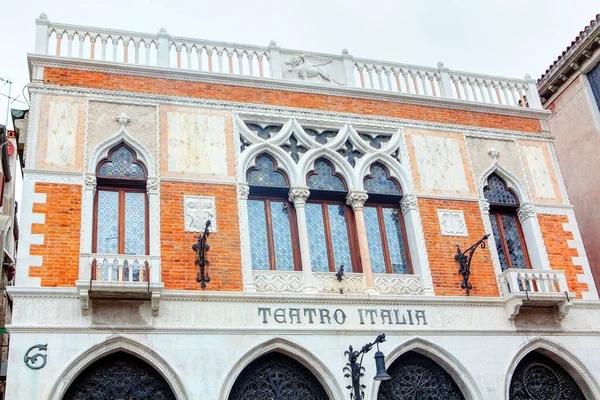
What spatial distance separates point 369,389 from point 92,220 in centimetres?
527

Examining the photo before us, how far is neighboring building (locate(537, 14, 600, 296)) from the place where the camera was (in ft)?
56.1

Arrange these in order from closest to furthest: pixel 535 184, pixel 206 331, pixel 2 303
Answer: pixel 206 331 → pixel 535 184 → pixel 2 303

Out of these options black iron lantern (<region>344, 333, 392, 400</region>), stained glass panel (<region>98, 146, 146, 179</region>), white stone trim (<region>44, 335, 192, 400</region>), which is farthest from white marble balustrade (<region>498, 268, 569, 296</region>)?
stained glass panel (<region>98, 146, 146, 179</region>)

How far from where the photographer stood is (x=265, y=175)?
1331 cm

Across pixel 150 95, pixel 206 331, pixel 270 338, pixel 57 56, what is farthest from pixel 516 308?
pixel 57 56

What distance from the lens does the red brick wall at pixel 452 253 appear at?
43.3ft

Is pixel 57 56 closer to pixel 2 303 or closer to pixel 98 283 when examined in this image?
pixel 98 283

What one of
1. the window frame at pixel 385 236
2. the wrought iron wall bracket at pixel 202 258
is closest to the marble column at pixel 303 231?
the window frame at pixel 385 236

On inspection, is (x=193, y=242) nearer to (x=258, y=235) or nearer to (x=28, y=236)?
(x=258, y=235)

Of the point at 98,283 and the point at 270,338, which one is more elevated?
the point at 98,283

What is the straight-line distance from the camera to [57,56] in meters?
12.7

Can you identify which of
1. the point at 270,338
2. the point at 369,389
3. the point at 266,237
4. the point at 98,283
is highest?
the point at 266,237

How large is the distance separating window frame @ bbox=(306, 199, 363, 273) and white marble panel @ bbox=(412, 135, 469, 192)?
5.41ft

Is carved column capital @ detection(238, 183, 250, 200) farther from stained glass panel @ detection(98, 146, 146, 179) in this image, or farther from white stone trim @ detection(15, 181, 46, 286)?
white stone trim @ detection(15, 181, 46, 286)
